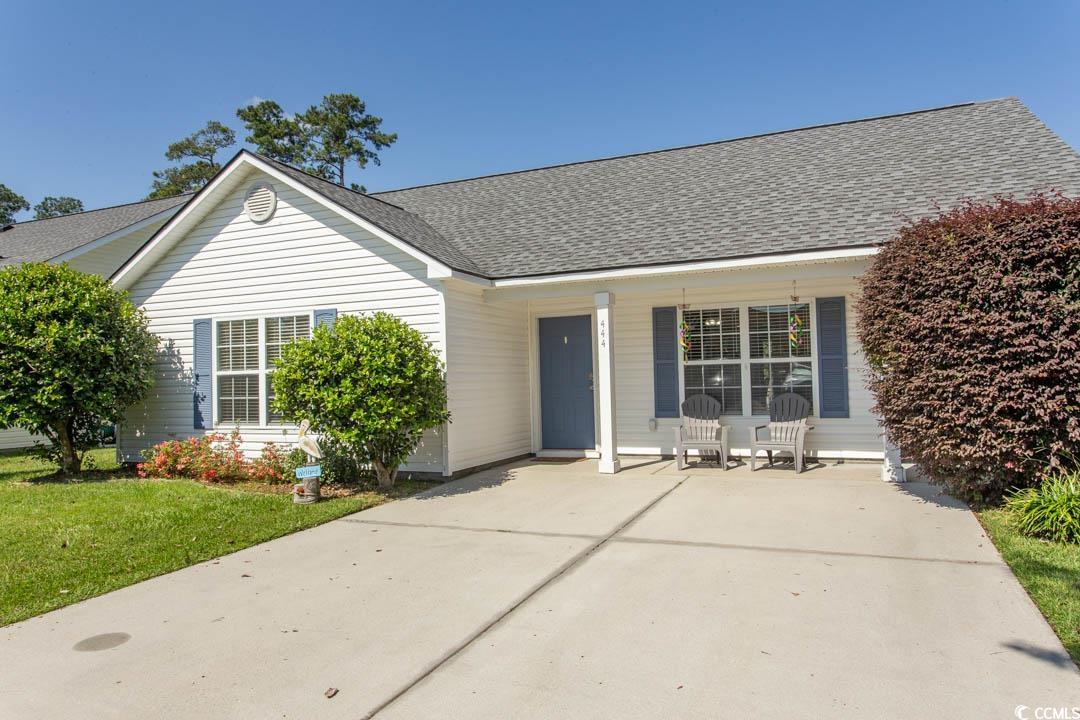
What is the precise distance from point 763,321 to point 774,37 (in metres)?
6.95

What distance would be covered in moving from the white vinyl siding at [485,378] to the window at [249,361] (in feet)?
7.26

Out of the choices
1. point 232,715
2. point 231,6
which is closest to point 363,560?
point 232,715

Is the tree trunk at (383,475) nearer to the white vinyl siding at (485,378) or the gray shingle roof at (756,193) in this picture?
the white vinyl siding at (485,378)

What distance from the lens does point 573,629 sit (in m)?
3.66

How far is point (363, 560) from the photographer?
5.13 metres

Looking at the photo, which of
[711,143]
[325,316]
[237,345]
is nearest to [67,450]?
[237,345]

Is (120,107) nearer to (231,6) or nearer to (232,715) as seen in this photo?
(231,6)

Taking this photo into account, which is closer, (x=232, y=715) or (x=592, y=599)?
(x=232, y=715)

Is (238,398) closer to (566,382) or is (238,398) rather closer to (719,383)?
(566,382)

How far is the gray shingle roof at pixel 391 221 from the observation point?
28.2ft

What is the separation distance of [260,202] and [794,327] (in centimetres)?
759

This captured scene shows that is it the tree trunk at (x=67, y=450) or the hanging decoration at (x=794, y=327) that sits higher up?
the hanging decoration at (x=794, y=327)

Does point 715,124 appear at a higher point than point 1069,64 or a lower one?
higher

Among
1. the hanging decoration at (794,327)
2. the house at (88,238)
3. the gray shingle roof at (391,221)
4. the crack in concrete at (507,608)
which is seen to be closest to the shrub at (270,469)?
the crack in concrete at (507,608)
